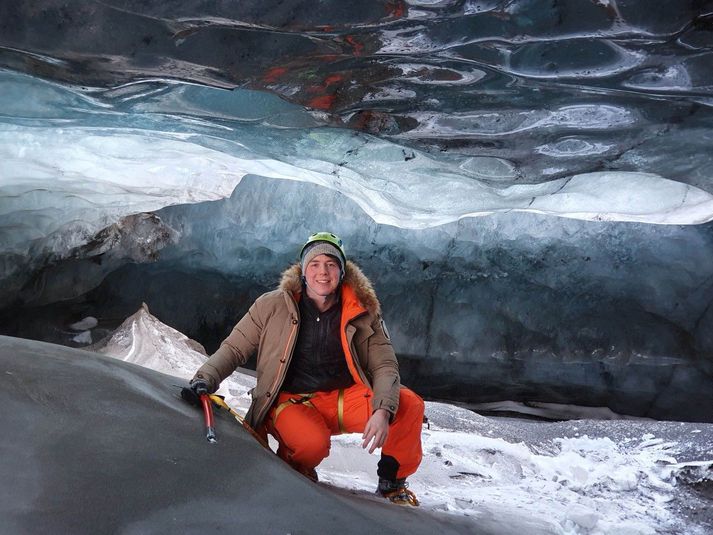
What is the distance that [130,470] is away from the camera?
1.88m

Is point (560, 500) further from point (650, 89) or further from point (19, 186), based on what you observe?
point (19, 186)

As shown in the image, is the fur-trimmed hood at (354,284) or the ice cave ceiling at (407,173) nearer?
the fur-trimmed hood at (354,284)

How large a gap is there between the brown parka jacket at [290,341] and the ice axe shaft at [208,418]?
0.24m

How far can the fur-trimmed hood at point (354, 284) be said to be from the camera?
2889 mm

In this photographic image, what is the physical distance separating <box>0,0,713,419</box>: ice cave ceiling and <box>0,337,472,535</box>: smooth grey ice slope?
62.6 inches

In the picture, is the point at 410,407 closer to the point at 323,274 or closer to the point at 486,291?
the point at 323,274

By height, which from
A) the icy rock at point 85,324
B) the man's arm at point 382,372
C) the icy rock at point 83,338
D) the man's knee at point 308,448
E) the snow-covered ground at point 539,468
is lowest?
the icy rock at point 83,338

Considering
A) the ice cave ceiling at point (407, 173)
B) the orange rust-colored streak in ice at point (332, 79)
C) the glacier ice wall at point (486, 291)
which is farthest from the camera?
the glacier ice wall at point (486, 291)

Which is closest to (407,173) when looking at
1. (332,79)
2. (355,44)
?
(332,79)

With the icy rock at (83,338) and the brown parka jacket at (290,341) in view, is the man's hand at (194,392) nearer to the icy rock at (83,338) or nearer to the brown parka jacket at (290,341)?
the brown parka jacket at (290,341)

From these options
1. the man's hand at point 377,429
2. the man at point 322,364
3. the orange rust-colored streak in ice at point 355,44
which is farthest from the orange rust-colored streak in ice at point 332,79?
the man's hand at point 377,429

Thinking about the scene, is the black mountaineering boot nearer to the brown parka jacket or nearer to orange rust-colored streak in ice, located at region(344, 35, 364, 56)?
the brown parka jacket

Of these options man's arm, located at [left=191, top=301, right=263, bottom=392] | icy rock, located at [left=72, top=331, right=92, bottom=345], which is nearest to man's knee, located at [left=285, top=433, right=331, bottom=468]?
man's arm, located at [left=191, top=301, right=263, bottom=392]

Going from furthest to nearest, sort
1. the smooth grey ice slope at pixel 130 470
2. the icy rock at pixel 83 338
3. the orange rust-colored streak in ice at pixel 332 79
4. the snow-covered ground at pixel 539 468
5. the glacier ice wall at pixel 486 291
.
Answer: the icy rock at pixel 83 338 → the glacier ice wall at pixel 486 291 → the orange rust-colored streak in ice at pixel 332 79 → the snow-covered ground at pixel 539 468 → the smooth grey ice slope at pixel 130 470
